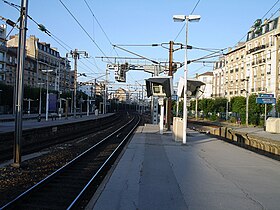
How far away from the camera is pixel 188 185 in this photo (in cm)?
866

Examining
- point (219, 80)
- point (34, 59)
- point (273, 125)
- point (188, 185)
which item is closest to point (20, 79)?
point (188, 185)

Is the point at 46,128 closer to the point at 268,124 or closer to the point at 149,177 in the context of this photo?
the point at 149,177

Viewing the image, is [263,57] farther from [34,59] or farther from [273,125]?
[34,59]

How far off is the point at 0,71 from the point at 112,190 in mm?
75686

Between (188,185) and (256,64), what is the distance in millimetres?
71217

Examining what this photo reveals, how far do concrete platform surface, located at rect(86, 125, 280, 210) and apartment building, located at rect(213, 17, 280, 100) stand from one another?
4633 centimetres

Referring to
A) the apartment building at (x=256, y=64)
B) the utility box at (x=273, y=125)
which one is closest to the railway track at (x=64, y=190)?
the utility box at (x=273, y=125)

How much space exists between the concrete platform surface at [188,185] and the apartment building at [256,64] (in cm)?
4633

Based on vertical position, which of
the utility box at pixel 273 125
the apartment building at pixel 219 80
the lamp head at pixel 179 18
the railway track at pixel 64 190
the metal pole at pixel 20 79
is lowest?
the railway track at pixel 64 190

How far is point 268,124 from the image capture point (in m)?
35.2

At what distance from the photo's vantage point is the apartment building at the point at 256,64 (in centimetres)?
6625

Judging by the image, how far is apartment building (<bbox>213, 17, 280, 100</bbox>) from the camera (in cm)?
6625

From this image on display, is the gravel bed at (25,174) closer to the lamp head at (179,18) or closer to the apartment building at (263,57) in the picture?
the lamp head at (179,18)

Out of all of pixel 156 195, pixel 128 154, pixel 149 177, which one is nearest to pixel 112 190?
pixel 156 195
